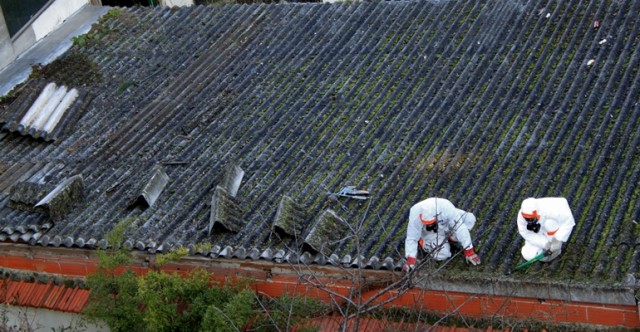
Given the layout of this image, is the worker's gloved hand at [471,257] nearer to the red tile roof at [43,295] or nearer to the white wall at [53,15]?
the red tile roof at [43,295]

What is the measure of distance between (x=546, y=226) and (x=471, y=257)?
0.81 m

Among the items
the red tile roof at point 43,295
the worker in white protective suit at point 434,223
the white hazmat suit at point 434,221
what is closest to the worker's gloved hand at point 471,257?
the worker in white protective suit at point 434,223

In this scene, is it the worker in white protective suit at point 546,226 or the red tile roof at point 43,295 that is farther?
the red tile roof at point 43,295

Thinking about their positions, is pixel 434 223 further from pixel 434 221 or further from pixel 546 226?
pixel 546 226

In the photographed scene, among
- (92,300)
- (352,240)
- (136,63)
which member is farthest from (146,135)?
(352,240)

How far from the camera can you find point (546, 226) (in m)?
8.64

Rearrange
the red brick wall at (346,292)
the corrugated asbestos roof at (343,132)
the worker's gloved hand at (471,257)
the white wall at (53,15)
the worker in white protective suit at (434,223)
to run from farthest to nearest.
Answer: the white wall at (53,15), the corrugated asbestos roof at (343,132), the worker in white protective suit at (434,223), the worker's gloved hand at (471,257), the red brick wall at (346,292)

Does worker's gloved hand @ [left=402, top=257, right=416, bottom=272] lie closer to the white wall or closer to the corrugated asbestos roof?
the corrugated asbestos roof

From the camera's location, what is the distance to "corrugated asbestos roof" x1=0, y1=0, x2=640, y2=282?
970cm

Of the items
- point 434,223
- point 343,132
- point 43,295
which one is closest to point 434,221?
point 434,223

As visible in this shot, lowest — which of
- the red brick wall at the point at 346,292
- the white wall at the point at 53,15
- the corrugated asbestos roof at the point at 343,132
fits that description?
the red brick wall at the point at 346,292

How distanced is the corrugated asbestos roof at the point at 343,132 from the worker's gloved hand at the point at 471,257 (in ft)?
0.84

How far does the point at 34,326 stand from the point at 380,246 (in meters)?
4.64

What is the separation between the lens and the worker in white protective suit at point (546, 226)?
340 inches
